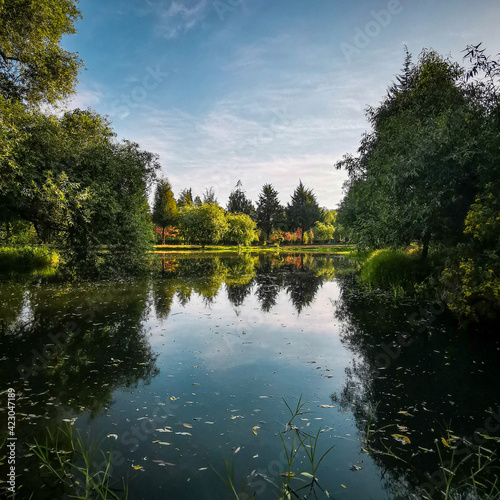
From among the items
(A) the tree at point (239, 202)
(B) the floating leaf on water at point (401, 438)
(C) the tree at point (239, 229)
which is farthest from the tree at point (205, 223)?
(B) the floating leaf on water at point (401, 438)

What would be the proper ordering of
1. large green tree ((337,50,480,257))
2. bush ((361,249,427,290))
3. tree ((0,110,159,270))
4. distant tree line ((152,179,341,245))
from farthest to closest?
1. distant tree line ((152,179,341,245))
2. tree ((0,110,159,270))
3. bush ((361,249,427,290))
4. large green tree ((337,50,480,257))

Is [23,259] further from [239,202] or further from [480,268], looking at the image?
[239,202]

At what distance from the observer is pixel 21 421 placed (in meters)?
4.22

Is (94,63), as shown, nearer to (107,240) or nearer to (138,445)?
(107,240)

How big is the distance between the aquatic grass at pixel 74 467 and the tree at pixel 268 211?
71873 mm

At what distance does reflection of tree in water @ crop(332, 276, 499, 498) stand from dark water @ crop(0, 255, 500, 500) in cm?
3

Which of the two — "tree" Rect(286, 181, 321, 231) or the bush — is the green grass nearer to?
the bush

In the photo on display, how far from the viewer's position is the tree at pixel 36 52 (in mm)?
11906

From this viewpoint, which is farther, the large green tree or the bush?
the bush

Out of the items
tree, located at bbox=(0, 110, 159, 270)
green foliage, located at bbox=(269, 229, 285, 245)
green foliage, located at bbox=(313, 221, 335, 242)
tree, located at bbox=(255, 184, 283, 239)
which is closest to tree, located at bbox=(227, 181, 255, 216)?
tree, located at bbox=(255, 184, 283, 239)

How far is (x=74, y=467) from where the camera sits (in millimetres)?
3451

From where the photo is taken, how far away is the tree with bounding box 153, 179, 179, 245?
60.0m

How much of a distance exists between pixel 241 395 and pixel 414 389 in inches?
113

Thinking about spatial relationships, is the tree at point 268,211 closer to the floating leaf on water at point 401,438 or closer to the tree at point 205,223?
the tree at point 205,223
